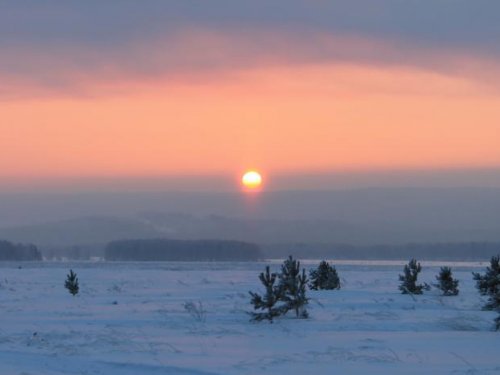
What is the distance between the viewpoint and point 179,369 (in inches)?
462

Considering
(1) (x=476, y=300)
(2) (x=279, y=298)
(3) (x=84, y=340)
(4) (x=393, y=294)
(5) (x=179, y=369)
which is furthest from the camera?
(4) (x=393, y=294)

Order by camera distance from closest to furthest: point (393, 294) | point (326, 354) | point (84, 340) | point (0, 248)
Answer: point (326, 354), point (84, 340), point (393, 294), point (0, 248)

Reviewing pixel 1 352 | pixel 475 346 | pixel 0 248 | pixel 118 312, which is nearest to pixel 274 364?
pixel 475 346

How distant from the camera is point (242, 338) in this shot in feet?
50.4

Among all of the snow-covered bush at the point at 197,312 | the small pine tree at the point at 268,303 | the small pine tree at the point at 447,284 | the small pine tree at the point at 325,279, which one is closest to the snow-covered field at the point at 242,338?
the snow-covered bush at the point at 197,312

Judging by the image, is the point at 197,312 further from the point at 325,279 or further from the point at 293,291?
the point at 325,279

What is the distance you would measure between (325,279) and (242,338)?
45.3ft

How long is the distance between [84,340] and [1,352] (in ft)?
5.81

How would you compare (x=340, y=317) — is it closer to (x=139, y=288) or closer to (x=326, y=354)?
(x=326, y=354)

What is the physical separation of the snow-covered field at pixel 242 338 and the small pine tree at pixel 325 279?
4.48 m

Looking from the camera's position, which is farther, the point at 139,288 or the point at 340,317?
the point at 139,288

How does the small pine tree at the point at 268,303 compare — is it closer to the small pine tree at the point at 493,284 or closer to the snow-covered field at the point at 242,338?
the snow-covered field at the point at 242,338

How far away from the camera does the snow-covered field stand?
1200 centimetres

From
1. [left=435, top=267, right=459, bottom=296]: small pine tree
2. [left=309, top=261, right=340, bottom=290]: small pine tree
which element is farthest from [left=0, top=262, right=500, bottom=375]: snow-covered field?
[left=309, top=261, right=340, bottom=290]: small pine tree
